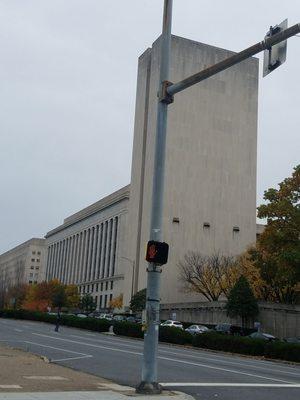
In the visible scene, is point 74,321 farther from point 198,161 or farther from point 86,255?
point 86,255

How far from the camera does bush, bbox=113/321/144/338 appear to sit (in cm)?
4738

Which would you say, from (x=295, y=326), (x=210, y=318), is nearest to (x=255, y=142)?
(x=210, y=318)

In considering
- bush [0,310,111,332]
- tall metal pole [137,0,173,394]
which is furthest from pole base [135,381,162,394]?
bush [0,310,111,332]

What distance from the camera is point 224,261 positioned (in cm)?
7931

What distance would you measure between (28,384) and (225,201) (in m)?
90.1

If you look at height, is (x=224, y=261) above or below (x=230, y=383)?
above

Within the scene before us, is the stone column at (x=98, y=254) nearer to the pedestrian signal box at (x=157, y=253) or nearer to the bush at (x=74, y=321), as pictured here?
the bush at (x=74, y=321)

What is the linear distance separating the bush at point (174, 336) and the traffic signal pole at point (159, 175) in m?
28.1

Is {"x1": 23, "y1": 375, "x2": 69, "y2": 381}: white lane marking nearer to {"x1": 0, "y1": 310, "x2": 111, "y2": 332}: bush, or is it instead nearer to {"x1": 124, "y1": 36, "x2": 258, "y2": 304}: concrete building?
{"x1": 0, "y1": 310, "x2": 111, "y2": 332}: bush

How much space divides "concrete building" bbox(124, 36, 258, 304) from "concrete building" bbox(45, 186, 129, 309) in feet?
55.9

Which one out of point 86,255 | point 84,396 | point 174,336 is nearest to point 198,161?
point 86,255

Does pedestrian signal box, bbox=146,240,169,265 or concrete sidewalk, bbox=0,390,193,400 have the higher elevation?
pedestrian signal box, bbox=146,240,169,265

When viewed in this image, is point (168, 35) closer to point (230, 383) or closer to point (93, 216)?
point (230, 383)

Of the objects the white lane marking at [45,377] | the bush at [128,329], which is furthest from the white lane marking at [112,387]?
the bush at [128,329]
